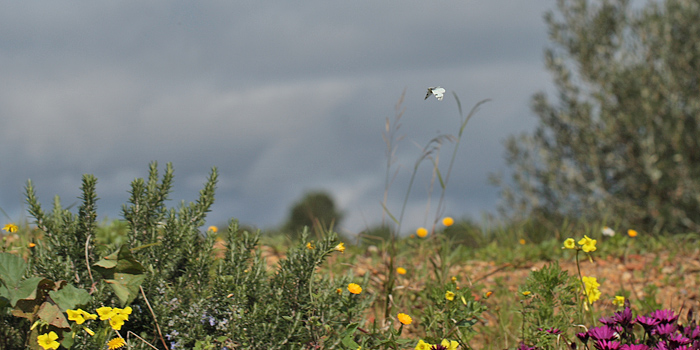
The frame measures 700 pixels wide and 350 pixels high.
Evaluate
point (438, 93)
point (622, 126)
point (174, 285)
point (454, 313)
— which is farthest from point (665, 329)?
point (622, 126)

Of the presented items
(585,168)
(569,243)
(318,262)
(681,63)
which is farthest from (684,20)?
(318,262)

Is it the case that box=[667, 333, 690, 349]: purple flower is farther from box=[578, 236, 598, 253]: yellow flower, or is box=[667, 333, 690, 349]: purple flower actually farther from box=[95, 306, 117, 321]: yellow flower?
box=[95, 306, 117, 321]: yellow flower

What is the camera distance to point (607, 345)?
2.30 metres

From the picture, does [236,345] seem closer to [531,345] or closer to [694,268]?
[531,345]

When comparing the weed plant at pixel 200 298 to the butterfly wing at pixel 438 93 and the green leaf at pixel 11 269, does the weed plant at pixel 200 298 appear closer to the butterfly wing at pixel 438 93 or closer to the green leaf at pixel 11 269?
the green leaf at pixel 11 269

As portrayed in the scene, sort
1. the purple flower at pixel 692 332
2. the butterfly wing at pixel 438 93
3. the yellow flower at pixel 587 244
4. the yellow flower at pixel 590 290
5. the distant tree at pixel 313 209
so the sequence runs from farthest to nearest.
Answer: the distant tree at pixel 313 209 → the yellow flower at pixel 590 290 → the yellow flower at pixel 587 244 → the purple flower at pixel 692 332 → the butterfly wing at pixel 438 93

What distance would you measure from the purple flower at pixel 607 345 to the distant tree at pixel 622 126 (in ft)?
27.0

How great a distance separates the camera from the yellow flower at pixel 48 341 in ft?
7.65

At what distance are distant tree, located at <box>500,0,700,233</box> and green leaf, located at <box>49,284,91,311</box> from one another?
9.25 metres

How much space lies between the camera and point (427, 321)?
291 centimetres

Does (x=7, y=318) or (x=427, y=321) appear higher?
(x=7, y=318)

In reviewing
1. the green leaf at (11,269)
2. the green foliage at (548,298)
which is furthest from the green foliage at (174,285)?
the green foliage at (548,298)

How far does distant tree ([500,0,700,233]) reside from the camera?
977cm

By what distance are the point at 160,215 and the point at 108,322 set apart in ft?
2.08
